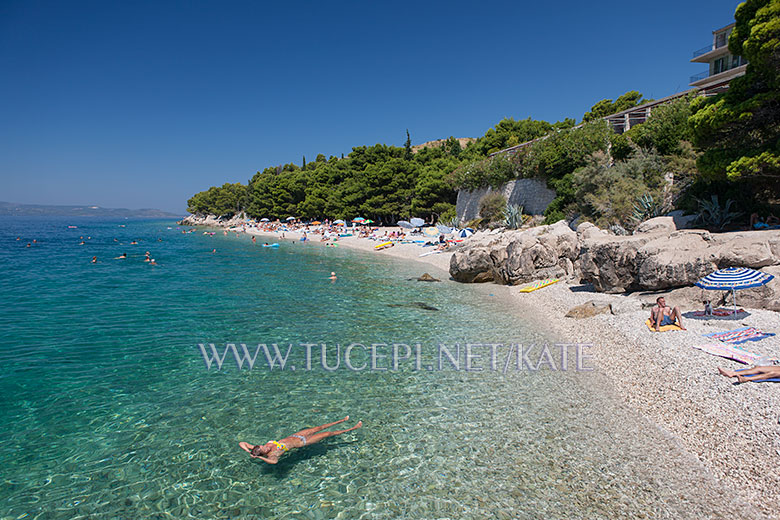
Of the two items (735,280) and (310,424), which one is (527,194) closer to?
(735,280)

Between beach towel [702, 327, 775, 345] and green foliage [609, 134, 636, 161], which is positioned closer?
beach towel [702, 327, 775, 345]

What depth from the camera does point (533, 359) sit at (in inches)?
377

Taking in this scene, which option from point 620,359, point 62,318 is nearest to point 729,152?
point 620,359

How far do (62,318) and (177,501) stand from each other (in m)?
11.9

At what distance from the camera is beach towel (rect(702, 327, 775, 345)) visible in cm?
830

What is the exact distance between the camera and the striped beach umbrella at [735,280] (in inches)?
366

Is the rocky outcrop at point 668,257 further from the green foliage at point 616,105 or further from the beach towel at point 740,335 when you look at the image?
the green foliage at point 616,105

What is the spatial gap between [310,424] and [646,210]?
64.4 ft

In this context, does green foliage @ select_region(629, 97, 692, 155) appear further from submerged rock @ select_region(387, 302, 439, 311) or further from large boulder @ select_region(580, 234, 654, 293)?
submerged rock @ select_region(387, 302, 439, 311)

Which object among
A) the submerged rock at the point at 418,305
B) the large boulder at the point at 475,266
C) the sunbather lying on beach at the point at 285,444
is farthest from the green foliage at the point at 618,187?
the sunbather lying on beach at the point at 285,444

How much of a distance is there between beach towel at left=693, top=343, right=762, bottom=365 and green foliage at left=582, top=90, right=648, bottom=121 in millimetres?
42853

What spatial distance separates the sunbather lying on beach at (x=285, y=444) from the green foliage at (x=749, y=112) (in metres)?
15.2

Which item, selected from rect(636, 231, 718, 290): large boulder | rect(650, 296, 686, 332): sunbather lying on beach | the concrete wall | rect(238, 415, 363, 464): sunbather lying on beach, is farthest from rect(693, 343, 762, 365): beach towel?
the concrete wall

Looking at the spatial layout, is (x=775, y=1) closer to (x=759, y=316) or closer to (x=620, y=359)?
(x=759, y=316)
